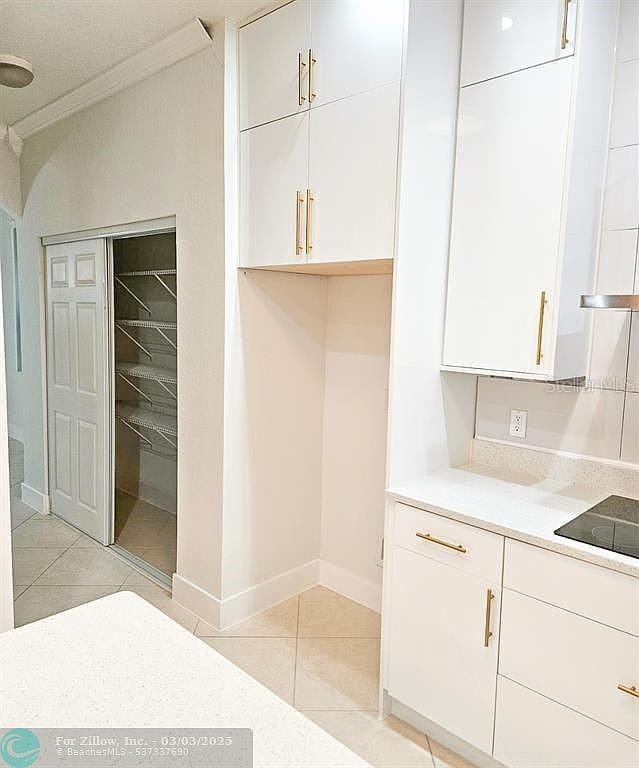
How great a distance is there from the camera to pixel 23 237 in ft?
13.1

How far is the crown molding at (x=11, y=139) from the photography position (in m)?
3.84

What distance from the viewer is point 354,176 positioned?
208 centimetres

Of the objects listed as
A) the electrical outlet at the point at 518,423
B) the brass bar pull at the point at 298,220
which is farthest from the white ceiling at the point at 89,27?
the electrical outlet at the point at 518,423

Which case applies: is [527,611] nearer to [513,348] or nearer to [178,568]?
[513,348]

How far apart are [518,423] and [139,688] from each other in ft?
5.81

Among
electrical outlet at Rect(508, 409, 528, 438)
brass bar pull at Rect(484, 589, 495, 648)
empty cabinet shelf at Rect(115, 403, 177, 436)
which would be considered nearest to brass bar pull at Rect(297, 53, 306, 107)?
electrical outlet at Rect(508, 409, 528, 438)

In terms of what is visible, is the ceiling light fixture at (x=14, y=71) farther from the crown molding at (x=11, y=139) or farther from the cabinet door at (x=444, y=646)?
the cabinet door at (x=444, y=646)

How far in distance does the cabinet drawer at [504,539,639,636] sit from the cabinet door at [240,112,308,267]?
4.34 feet

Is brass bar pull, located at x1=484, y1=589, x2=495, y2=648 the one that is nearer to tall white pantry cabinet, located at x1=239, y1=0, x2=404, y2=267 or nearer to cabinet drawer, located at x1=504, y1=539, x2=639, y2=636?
cabinet drawer, located at x1=504, y1=539, x2=639, y2=636

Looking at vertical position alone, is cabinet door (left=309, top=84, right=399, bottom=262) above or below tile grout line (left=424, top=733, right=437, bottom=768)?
above

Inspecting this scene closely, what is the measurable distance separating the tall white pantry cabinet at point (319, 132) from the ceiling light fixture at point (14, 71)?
1.02 meters

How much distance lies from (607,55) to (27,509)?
4235mm

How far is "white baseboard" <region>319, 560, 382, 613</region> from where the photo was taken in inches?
114

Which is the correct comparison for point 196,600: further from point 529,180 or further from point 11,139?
point 11,139
